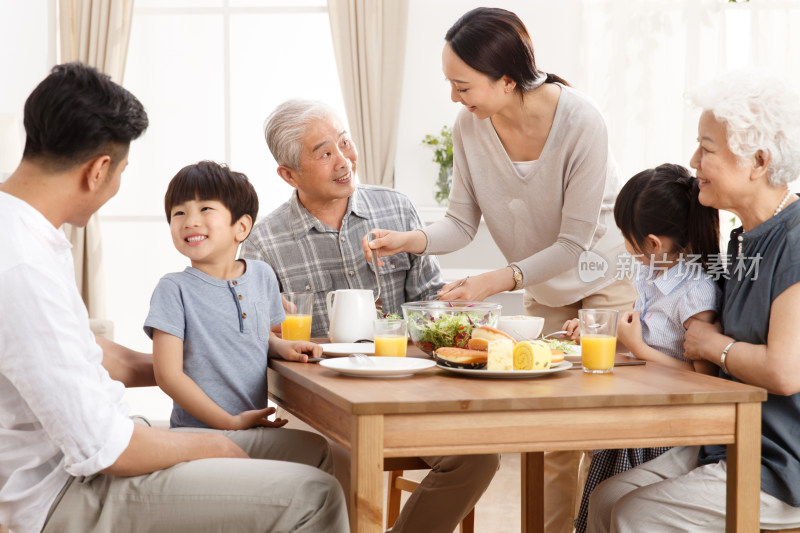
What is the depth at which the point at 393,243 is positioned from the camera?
2.48 metres

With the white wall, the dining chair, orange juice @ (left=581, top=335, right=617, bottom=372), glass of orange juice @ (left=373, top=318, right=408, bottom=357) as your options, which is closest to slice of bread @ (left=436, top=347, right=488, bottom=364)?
glass of orange juice @ (left=373, top=318, right=408, bottom=357)

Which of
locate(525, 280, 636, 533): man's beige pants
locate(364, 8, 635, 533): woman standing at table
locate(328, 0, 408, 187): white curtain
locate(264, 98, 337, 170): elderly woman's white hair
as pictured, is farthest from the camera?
locate(328, 0, 408, 187): white curtain

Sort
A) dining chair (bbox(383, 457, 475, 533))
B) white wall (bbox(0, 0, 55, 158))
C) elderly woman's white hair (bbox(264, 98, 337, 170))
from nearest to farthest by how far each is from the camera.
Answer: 1. dining chair (bbox(383, 457, 475, 533))
2. elderly woman's white hair (bbox(264, 98, 337, 170))
3. white wall (bbox(0, 0, 55, 158))

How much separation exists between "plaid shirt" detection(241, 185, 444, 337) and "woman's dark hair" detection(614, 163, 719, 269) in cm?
84

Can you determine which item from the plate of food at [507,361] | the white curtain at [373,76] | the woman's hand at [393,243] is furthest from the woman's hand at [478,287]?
the white curtain at [373,76]

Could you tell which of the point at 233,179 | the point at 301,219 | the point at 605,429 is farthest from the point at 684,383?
the point at 301,219

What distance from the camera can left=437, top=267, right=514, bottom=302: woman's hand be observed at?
232 centimetres

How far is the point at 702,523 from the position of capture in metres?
1.64

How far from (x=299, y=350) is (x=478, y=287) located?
0.65 m

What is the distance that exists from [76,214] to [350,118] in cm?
375

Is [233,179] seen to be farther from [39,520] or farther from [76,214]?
[39,520]

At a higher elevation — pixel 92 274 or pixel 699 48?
pixel 699 48

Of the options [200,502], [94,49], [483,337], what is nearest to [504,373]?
[483,337]

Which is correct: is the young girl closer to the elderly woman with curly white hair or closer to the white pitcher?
the elderly woman with curly white hair
